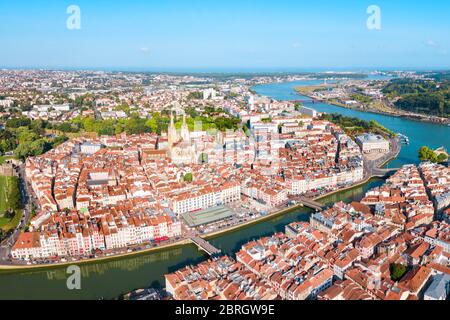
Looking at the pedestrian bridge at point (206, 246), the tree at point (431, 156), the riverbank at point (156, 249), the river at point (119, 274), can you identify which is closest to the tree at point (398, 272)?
the river at point (119, 274)

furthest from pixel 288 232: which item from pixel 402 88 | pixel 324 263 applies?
pixel 402 88

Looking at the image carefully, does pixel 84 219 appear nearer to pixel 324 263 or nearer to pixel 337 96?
pixel 324 263

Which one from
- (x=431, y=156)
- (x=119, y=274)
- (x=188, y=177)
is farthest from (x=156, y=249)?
(x=431, y=156)

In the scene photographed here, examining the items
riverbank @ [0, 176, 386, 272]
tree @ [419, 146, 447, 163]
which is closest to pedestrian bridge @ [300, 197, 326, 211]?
riverbank @ [0, 176, 386, 272]

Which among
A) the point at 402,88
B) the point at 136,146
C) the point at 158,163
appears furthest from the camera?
the point at 402,88

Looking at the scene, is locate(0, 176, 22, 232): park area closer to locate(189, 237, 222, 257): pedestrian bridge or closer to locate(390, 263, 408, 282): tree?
locate(189, 237, 222, 257): pedestrian bridge

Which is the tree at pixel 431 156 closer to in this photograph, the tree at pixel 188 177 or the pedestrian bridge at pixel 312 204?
the pedestrian bridge at pixel 312 204

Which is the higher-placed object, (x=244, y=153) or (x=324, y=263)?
(x=244, y=153)

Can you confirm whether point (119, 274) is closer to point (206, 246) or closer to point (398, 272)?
point (206, 246)
